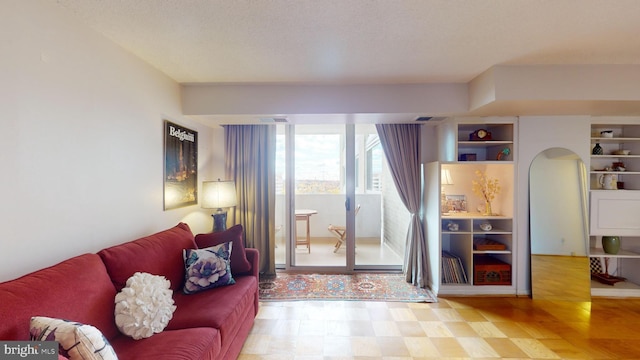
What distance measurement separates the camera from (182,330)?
1.62 m

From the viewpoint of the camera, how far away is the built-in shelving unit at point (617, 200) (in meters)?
3.09

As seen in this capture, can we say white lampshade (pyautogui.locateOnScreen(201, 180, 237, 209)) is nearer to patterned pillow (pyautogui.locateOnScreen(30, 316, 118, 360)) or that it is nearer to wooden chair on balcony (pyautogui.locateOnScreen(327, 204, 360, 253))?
wooden chair on balcony (pyautogui.locateOnScreen(327, 204, 360, 253))

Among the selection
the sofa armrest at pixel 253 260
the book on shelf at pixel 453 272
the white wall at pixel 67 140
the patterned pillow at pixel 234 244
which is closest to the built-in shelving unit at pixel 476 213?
the book on shelf at pixel 453 272

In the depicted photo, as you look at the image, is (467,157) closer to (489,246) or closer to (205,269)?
(489,246)

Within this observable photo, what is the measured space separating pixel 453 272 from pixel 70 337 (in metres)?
3.48

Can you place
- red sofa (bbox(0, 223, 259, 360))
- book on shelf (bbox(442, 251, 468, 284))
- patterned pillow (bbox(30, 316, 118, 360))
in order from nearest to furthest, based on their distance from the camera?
patterned pillow (bbox(30, 316, 118, 360)), red sofa (bbox(0, 223, 259, 360)), book on shelf (bbox(442, 251, 468, 284))

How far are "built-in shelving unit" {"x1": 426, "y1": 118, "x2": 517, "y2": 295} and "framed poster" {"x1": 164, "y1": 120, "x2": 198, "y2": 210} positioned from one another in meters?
2.88

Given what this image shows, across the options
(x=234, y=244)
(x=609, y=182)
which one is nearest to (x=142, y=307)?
(x=234, y=244)

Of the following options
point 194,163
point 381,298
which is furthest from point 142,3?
point 381,298

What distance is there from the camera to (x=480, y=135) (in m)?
3.25

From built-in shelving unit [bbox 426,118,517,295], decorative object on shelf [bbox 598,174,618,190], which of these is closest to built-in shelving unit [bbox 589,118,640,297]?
decorative object on shelf [bbox 598,174,618,190]

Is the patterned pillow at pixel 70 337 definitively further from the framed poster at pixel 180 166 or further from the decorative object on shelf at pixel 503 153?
the decorative object on shelf at pixel 503 153

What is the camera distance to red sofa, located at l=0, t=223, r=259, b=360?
47.7 inches

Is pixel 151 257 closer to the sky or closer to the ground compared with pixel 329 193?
closer to the ground
